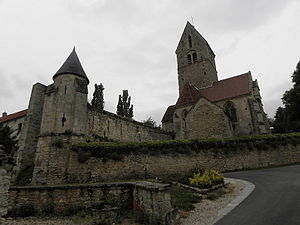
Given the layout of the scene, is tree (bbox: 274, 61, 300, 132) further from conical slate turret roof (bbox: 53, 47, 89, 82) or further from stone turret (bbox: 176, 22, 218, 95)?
conical slate turret roof (bbox: 53, 47, 89, 82)

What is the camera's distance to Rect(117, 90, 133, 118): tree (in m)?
36.2

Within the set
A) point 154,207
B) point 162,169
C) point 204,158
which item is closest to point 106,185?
point 154,207

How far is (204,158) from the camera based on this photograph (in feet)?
53.7

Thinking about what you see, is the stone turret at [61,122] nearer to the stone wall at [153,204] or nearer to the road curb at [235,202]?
the stone wall at [153,204]

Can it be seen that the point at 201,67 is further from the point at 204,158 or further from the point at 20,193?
the point at 20,193

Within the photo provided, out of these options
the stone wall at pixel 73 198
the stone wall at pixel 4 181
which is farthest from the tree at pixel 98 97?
the stone wall at pixel 4 181

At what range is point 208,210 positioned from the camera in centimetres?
717

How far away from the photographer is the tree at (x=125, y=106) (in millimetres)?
36250

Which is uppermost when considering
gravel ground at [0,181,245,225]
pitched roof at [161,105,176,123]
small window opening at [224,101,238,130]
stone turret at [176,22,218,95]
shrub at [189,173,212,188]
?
stone turret at [176,22,218,95]

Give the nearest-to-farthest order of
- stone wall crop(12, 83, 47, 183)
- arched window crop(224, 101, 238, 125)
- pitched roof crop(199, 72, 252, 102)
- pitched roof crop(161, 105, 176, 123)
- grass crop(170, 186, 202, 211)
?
grass crop(170, 186, 202, 211) → stone wall crop(12, 83, 47, 183) → arched window crop(224, 101, 238, 125) → pitched roof crop(199, 72, 252, 102) → pitched roof crop(161, 105, 176, 123)

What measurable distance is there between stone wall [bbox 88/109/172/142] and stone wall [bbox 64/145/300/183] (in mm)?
4439

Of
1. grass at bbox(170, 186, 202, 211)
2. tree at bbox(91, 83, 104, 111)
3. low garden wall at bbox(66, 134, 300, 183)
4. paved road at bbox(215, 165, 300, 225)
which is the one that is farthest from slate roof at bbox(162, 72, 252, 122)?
grass at bbox(170, 186, 202, 211)

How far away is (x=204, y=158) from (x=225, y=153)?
2.07 metres

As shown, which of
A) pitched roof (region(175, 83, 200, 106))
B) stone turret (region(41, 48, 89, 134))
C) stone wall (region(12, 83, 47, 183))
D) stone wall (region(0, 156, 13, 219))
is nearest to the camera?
stone wall (region(0, 156, 13, 219))
